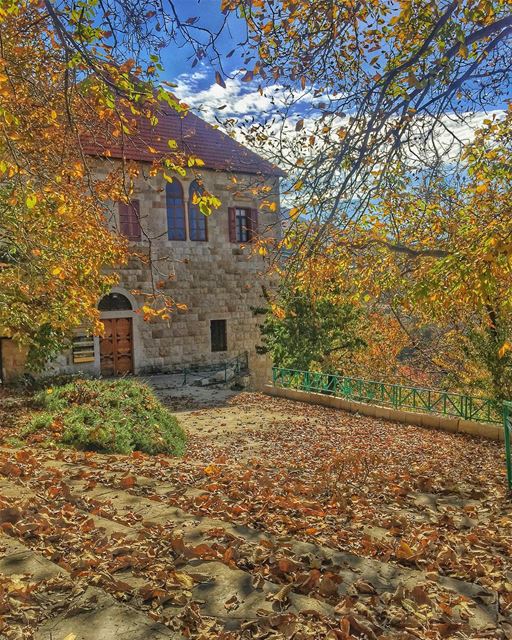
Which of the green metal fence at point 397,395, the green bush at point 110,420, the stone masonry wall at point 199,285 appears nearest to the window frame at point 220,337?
the stone masonry wall at point 199,285

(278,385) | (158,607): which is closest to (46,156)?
(158,607)

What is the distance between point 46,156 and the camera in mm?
7699

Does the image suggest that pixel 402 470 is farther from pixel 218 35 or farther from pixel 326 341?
pixel 326 341

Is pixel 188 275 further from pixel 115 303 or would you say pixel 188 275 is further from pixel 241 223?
pixel 241 223

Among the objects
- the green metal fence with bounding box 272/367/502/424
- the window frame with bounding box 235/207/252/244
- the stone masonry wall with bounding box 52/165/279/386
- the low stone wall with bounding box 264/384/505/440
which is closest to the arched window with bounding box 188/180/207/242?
the stone masonry wall with bounding box 52/165/279/386

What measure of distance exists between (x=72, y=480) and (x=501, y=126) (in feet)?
25.8

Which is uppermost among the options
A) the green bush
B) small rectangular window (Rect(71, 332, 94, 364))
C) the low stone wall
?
small rectangular window (Rect(71, 332, 94, 364))

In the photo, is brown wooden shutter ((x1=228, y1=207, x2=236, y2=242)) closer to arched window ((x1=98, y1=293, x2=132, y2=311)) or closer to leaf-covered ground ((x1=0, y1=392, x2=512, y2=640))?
arched window ((x1=98, y1=293, x2=132, y2=311))

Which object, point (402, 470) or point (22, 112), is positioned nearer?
point (22, 112)

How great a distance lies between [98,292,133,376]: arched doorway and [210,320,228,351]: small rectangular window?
3.60 metres

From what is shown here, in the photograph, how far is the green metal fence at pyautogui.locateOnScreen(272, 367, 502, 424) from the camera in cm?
1251

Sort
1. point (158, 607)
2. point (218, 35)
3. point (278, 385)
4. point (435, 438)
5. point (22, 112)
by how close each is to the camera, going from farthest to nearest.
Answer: point (278, 385)
point (435, 438)
point (22, 112)
point (218, 35)
point (158, 607)

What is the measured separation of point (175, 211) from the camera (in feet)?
68.3

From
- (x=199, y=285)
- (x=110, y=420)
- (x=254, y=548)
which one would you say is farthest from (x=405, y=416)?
(x=199, y=285)
